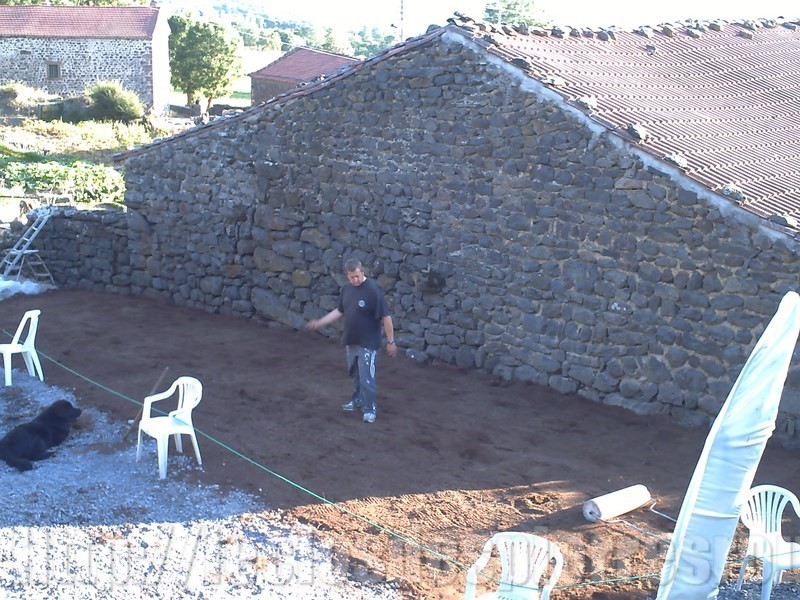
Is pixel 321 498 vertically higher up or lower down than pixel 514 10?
lower down

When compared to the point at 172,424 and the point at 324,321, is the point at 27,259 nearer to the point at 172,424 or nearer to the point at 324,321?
the point at 324,321

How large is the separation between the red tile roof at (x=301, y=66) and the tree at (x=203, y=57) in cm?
1387

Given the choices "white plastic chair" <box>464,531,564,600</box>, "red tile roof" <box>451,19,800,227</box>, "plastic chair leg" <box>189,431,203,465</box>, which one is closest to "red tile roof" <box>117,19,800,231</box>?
"red tile roof" <box>451,19,800,227</box>

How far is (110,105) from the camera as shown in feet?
134

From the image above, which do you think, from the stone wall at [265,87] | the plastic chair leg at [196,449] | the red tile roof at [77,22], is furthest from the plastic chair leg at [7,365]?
the red tile roof at [77,22]

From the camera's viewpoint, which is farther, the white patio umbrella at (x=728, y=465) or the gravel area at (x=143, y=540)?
the gravel area at (x=143, y=540)

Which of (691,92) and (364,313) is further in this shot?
(691,92)

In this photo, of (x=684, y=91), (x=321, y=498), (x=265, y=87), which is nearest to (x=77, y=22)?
(x=265, y=87)

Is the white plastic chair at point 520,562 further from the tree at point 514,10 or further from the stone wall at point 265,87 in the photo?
the tree at point 514,10

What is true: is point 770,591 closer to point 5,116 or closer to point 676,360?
point 676,360

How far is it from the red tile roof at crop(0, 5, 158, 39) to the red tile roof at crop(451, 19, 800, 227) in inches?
1369

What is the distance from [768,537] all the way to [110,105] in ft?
128

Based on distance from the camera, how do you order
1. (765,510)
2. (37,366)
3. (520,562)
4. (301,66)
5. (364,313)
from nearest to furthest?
(520,562) → (765,510) → (364,313) → (37,366) → (301,66)

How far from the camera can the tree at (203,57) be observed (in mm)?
49031
